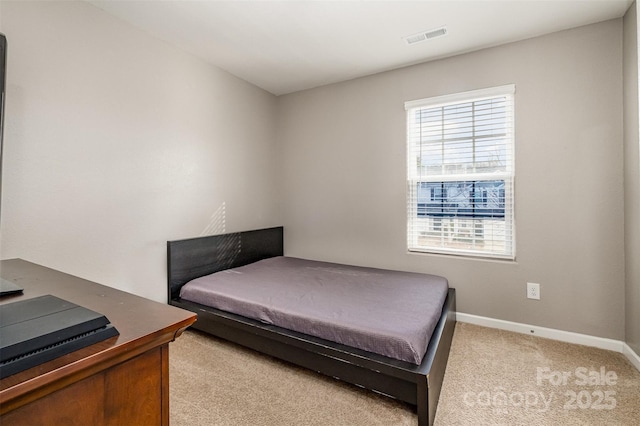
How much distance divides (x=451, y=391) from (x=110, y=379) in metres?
1.85

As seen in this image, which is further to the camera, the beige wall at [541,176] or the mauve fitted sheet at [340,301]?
the beige wall at [541,176]

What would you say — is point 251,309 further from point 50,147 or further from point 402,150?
point 402,150

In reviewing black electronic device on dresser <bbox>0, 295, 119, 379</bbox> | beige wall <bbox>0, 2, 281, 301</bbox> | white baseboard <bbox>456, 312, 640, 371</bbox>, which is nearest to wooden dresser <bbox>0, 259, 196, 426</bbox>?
black electronic device on dresser <bbox>0, 295, 119, 379</bbox>

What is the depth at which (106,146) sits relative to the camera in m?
2.19

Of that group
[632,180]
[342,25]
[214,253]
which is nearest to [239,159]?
[214,253]

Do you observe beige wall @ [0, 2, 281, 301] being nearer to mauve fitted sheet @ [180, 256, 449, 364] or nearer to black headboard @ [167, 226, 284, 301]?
black headboard @ [167, 226, 284, 301]

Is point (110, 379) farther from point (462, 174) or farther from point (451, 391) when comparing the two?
point (462, 174)

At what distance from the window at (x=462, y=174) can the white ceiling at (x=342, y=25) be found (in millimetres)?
469

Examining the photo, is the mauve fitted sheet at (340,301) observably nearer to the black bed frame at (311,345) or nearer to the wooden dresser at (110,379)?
the black bed frame at (311,345)

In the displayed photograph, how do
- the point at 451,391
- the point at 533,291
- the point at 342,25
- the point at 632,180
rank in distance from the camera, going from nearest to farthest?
the point at 451,391 < the point at 632,180 < the point at 342,25 < the point at 533,291

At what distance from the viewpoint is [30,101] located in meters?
1.82

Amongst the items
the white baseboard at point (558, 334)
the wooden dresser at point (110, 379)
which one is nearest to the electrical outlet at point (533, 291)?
the white baseboard at point (558, 334)

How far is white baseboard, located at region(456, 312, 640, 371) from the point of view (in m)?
2.21

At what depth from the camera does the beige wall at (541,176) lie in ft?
7.55
